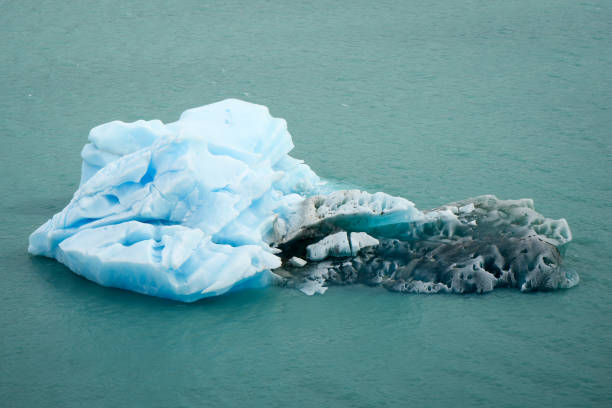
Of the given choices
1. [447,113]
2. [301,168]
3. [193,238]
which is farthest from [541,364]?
[447,113]

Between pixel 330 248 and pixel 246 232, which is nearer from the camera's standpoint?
pixel 246 232

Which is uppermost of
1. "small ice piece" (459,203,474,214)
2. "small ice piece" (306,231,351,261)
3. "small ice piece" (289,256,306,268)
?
"small ice piece" (459,203,474,214)

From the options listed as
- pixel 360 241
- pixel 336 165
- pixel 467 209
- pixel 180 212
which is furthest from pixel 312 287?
pixel 336 165

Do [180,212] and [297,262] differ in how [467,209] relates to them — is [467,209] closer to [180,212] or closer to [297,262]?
[297,262]

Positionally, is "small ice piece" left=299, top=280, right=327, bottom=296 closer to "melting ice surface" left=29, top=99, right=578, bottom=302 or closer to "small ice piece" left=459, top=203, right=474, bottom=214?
"melting ice surface" left=29, top=99, right=578, bottom=302

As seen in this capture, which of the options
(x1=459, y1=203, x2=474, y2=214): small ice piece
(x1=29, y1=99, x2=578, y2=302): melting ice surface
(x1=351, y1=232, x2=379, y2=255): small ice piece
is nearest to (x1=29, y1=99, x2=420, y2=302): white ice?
(x1=29, y1=99, x2=578, y2=302): melting ice surface

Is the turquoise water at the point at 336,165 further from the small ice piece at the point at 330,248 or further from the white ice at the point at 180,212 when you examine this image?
the small ice piece at the point at 330,248

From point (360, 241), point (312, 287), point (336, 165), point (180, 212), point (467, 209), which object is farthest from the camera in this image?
point (336, 165)
